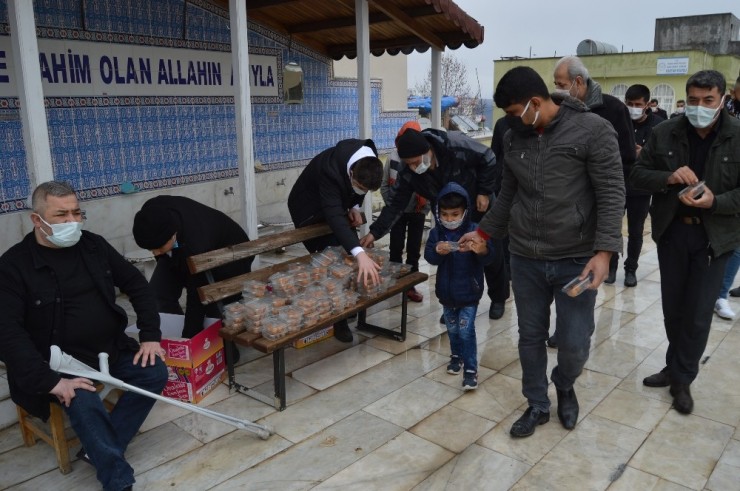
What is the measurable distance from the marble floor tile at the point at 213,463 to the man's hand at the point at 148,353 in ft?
A: 1.75

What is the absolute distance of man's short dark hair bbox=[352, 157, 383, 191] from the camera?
3.96m

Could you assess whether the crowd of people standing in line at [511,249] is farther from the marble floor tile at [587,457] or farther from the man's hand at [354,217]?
the man's hand at [354,217]

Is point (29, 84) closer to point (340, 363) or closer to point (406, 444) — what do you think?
point (340, 363)

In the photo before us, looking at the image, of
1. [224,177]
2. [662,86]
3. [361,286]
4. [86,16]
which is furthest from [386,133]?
[662,86]

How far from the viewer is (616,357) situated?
4266 mm

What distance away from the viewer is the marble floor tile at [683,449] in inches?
114

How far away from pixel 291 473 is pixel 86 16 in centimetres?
463

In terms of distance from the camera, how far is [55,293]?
2.84 metres

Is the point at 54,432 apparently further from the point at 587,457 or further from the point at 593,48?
the point at 593,48

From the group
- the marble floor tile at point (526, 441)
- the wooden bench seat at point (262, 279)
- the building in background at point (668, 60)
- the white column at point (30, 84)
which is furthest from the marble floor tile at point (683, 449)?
the building in background at point (668, 60)

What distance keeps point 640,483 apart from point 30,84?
387 cm

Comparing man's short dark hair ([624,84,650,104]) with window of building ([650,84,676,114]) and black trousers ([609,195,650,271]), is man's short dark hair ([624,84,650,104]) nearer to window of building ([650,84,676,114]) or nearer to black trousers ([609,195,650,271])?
black trousers ([609,195,650,271])

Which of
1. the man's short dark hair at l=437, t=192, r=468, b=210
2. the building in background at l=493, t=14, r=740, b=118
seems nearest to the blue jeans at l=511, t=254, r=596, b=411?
the man's short dark hair at l=437, t=192, r=468, b=210

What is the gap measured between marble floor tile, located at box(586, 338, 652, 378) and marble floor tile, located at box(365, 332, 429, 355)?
127 cm
